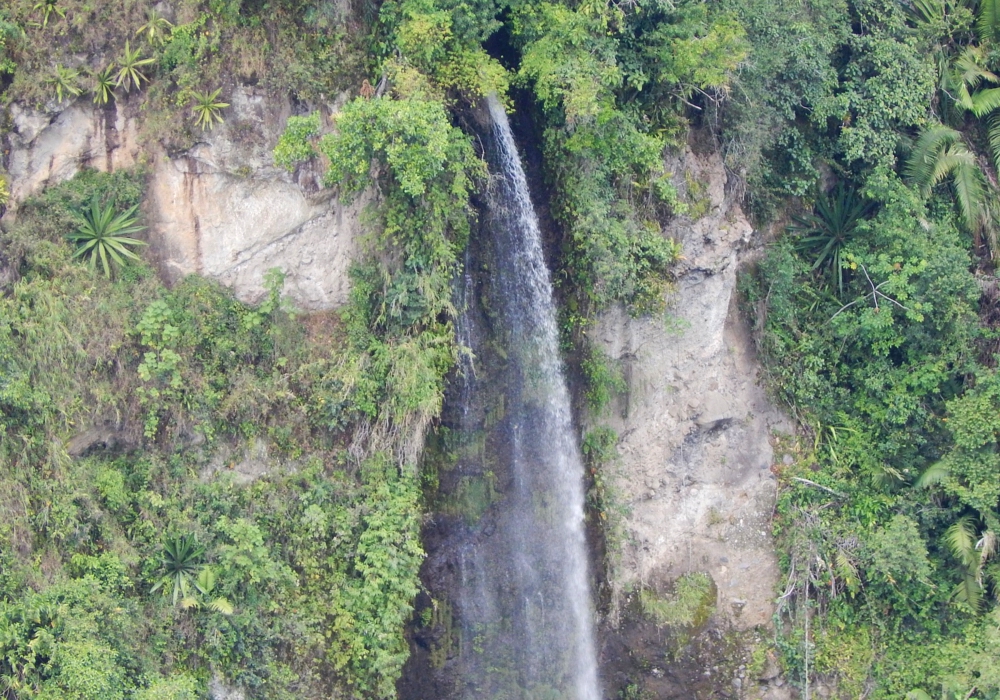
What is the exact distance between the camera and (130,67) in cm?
1080

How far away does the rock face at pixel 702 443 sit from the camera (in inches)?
504

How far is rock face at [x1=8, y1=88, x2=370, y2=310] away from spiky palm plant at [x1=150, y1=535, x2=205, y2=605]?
3076mm

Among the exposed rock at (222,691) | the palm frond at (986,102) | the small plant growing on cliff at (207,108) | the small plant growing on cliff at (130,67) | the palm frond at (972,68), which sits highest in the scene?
the palm frond at (972,68)

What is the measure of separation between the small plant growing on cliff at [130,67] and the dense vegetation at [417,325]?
0.22ft

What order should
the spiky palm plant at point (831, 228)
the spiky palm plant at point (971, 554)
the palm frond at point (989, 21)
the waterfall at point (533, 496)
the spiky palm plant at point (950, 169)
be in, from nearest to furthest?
the waterfall at point (533, 496)
the spiky palm plant at point (971, 554)
the spiky palm plant at point (950, 169)
the palm frond at point (989, 21)
the spiky palm plant at point (831, 228)

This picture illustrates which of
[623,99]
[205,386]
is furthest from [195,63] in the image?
[623,99]

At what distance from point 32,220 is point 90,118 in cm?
141

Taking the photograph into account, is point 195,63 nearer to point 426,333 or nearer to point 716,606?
point 426,333

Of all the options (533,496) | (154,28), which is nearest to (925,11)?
(533,496)

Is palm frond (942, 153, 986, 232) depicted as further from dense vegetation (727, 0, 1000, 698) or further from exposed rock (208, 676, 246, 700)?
exposed rock (208, 676, 246, 700)

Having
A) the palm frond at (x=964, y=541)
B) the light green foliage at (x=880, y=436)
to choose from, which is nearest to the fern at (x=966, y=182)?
the light green foliage at (x=880, y=436)

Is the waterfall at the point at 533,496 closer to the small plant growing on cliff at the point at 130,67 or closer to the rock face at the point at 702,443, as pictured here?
the rock face at the point at 702,443

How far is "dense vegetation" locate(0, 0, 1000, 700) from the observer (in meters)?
10.4

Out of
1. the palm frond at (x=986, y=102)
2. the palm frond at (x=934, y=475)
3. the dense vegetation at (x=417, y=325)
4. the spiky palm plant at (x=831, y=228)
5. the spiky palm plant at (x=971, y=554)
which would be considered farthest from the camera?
the spiky palm plant at (x=831, y=228)
